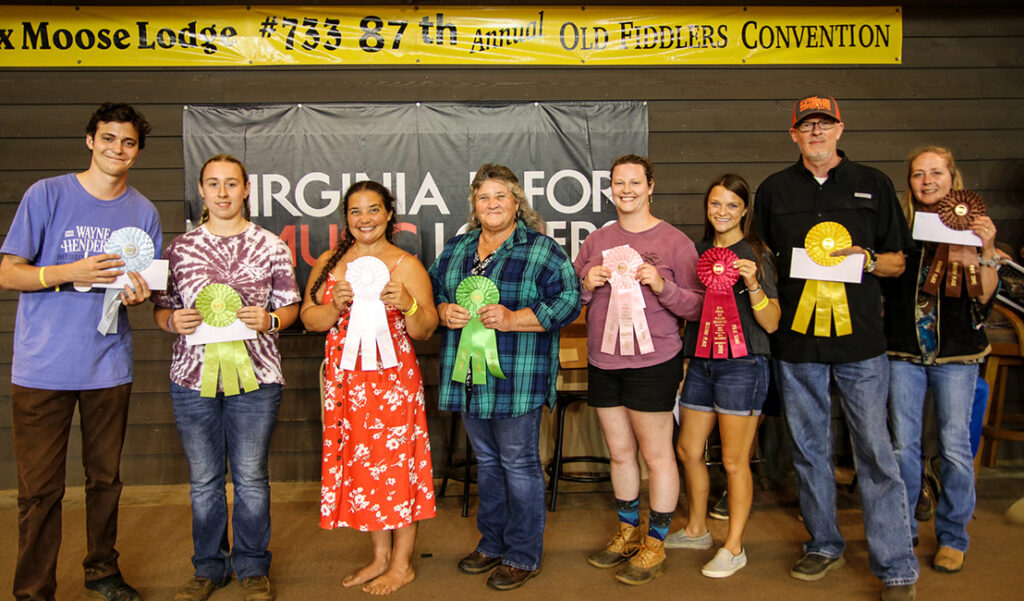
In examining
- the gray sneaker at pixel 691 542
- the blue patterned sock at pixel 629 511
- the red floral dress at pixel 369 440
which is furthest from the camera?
the gray sneaker at pixel 691 542

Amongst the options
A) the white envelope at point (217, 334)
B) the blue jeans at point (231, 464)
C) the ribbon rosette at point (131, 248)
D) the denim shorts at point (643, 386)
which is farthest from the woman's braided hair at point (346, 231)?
the denim shorts at point (643, 386)

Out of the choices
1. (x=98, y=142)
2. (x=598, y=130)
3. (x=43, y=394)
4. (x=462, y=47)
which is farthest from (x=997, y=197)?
→ (x=43, y=394)

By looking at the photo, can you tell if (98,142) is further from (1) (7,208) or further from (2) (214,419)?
(1) (7,208)

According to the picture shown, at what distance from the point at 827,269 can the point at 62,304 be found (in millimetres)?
2560

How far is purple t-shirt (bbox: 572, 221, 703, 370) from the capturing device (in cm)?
239

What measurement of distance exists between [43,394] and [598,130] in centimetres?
273

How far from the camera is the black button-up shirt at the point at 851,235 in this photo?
234 cm

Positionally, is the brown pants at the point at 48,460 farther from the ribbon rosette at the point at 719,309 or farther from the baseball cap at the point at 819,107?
the baseball cap at the point at 819,107

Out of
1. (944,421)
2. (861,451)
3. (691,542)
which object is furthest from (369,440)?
(944,421)

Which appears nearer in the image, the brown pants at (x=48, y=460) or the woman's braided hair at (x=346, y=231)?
the brown pants at (x=48, y=460)

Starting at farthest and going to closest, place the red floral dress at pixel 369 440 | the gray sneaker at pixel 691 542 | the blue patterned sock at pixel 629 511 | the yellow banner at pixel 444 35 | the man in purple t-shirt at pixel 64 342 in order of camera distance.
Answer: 1. the yellow banner at pixel 444 35
2. the gray sneaker at pixel 691 542
3. the blue patterned sock at pixel 629 511
4. the red floral dress at pixel 369 440
5. the man in purple t-shirt at pixel 64 342

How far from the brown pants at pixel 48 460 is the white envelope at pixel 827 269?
2.36 metres

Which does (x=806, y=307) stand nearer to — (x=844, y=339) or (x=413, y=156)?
(x=844, y=339)

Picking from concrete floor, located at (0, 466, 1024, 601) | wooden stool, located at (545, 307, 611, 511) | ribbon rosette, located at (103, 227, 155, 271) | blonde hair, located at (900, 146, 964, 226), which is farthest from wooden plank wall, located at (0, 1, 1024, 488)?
ribbon rosette, located at (103, 227, 155, 271)
